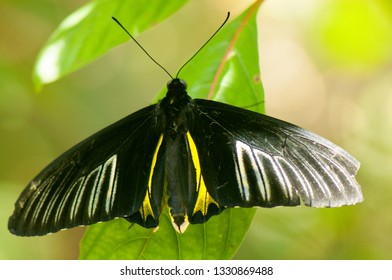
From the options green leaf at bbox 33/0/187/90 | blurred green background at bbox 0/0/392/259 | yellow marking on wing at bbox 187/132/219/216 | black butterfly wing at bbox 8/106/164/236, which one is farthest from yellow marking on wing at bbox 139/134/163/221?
blurred green background at bbox 0/0/392/259

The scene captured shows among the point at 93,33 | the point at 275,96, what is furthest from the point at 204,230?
the point at 275,96

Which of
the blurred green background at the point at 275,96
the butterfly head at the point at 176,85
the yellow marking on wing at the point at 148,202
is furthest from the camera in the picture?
the blurred green background at the point at 275,96

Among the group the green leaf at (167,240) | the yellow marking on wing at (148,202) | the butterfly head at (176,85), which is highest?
the butterfly head at (176,85)

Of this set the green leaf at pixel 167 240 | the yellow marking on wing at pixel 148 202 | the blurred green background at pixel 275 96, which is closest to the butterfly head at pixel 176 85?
the yellow marking on wing at pixel 148 202

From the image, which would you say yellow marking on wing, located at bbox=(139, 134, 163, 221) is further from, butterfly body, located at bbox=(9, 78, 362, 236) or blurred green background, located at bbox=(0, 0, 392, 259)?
blurred green background, located at bbox=(0, 0, 392, 259)

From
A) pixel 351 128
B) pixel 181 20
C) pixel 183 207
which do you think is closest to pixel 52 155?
pixel 181 20

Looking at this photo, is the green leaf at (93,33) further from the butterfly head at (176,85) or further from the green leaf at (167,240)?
the green leaf at (167,240)
